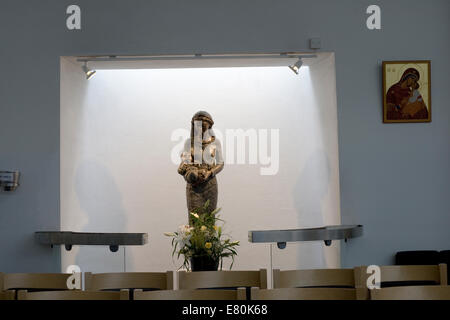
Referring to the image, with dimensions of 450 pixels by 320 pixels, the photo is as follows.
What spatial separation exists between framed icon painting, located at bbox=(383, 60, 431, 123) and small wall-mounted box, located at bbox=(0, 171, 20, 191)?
161 inches

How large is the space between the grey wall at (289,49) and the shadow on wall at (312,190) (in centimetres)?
84

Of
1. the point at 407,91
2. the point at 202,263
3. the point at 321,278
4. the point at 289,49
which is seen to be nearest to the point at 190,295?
the point at 321,278

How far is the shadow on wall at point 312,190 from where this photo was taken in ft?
24.2

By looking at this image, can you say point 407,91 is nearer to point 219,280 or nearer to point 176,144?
point 176,144

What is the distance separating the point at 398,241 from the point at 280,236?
1.76 m

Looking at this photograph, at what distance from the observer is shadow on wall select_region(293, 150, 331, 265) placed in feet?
24.2

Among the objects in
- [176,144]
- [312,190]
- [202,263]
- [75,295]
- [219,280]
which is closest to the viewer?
[75,295]

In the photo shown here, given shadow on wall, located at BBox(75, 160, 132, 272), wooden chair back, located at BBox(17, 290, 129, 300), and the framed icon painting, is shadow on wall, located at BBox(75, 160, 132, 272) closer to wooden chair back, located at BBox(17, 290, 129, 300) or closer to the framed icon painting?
the framed icon painting

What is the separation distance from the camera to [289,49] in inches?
260

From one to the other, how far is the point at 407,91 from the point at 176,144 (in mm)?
3193

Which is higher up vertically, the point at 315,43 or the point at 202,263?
the point at 315,43

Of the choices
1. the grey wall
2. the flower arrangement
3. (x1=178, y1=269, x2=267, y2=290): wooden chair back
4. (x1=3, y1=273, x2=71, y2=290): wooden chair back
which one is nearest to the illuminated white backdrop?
the grey wall

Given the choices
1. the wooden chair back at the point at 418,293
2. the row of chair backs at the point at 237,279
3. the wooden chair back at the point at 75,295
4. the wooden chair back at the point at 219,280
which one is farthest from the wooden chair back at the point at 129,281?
the wooden chair back at the point at 418,293

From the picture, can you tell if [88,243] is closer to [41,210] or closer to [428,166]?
[41,210]
